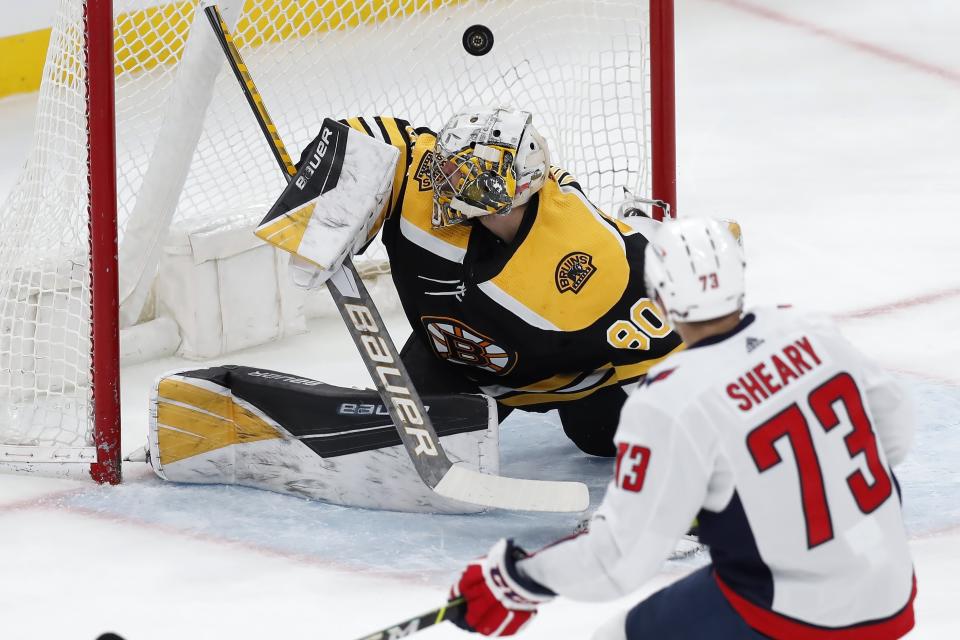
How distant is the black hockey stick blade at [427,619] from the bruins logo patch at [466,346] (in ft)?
4.05

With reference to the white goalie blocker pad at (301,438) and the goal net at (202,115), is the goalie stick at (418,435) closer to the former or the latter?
the white goalie blocker pad at (301,438)

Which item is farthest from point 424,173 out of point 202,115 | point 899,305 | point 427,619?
point 899,305

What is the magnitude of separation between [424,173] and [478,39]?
18.3 inches

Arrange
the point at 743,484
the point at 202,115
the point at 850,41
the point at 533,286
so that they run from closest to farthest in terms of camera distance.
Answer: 1. the point at 743,484
2. the point at 533,286
3. the point at 202,115
4. the point at 850,41

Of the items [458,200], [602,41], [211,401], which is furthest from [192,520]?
[602,41]

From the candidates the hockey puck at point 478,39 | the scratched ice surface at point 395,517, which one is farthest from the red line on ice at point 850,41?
the hockey puck at point 478,39

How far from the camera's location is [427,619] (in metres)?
2.04

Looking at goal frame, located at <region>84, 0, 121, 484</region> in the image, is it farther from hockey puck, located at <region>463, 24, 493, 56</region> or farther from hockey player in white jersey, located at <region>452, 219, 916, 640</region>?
hockey player in white jersey, located at <region>452, 219, 916, 640</region>

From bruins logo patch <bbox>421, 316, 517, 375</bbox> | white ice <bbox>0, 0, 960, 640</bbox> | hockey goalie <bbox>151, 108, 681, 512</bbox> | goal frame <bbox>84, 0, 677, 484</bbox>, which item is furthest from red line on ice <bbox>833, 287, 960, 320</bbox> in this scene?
goal frame <bbox>84, 0, 677, 484</bbox>

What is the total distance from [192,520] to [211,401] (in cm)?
26

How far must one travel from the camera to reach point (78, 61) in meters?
3.61

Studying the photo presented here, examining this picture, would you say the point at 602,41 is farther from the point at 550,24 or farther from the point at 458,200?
the point at 458,200

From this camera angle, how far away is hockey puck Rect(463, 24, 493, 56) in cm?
359

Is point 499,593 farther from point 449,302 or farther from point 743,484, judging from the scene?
point 449,302
